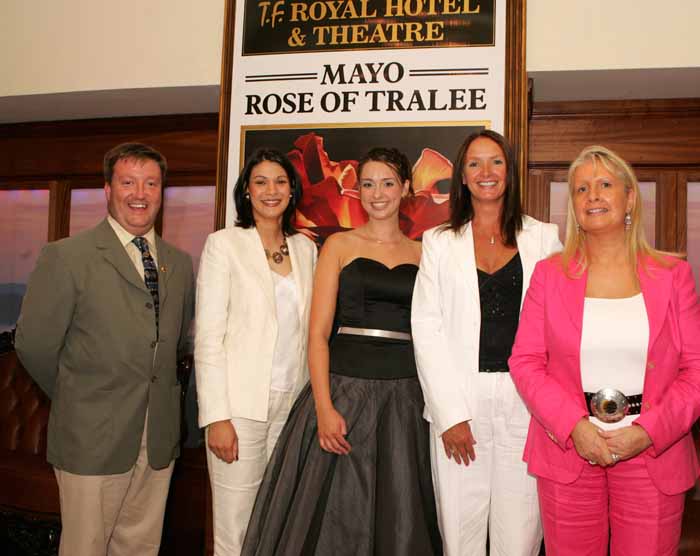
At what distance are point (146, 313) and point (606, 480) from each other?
5.59 ft

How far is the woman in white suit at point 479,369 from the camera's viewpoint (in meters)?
2.19

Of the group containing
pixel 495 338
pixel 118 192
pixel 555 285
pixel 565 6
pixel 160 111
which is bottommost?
pixel 495 338

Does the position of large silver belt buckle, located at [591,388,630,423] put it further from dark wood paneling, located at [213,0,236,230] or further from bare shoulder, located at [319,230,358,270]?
dark wood paneling, located at [213,0,236,230]

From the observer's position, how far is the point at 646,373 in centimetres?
191

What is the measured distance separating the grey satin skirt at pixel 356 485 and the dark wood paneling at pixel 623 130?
1869mm

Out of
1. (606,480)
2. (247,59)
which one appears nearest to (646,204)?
(606,480)

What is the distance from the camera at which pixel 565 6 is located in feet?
10.1

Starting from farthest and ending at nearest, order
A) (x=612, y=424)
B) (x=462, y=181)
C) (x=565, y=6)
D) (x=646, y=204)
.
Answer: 1. (x=646, y=204)
2. (x=565, y=6)
3. (x=462, y=181)
4. (x=612, y=424)

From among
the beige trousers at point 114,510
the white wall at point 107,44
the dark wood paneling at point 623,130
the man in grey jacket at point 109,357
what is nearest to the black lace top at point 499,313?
the man in grey jacket at point 109,357

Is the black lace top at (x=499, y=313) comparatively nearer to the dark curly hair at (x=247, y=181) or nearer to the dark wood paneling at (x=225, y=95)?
the dark curly hair at (x=247, y=181)

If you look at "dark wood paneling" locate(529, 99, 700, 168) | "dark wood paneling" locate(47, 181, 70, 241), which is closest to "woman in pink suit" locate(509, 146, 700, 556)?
"dark wood paneling" locate(529, 99, 700, 168)

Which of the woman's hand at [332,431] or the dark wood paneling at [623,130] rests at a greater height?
the dark wood paneling at [623,130]

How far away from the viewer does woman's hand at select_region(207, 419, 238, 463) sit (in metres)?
2.36

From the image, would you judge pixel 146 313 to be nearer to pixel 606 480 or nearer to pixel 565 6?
pixel 606 480
